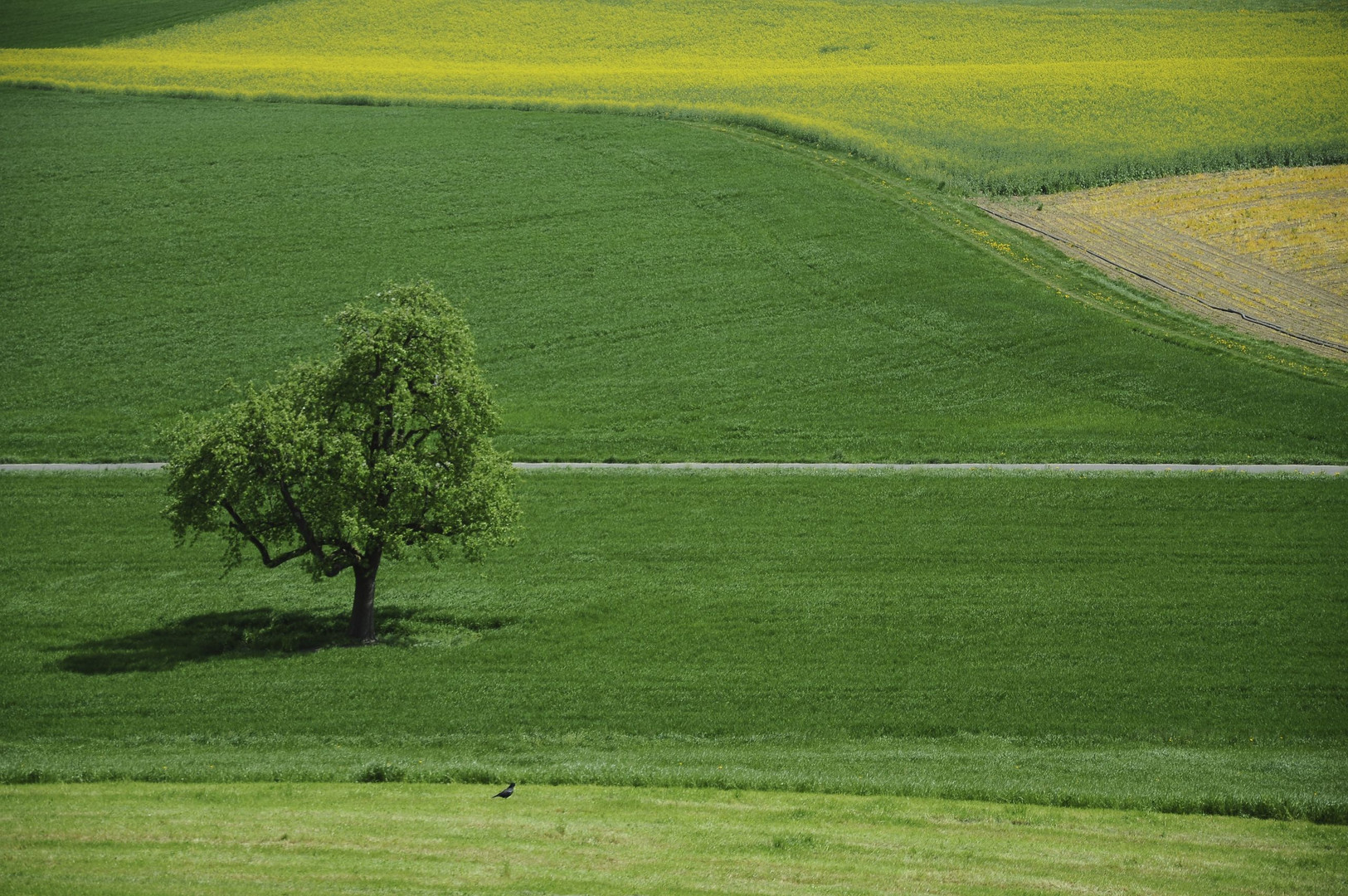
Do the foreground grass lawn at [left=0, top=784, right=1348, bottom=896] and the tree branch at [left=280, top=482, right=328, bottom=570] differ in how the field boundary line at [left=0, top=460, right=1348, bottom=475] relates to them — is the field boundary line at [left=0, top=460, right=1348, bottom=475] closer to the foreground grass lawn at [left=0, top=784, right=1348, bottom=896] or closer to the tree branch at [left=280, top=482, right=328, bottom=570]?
the tree branch at [left=280, top=482, right=328, bottom=570]

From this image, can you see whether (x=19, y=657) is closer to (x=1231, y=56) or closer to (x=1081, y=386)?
(x=1081, y=386)

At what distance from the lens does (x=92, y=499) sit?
125 feet

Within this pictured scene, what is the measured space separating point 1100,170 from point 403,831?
60.8 meters

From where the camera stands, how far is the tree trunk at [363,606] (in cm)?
2845

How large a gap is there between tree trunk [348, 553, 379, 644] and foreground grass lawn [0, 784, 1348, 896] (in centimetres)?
882

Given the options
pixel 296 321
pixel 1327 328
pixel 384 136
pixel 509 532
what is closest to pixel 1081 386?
pixel 1327 328

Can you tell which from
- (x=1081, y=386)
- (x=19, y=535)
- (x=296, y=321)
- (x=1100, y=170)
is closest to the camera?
(x=19, y=535)

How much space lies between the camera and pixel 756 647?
27.7 metres

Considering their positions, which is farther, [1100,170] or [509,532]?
[1100,170]

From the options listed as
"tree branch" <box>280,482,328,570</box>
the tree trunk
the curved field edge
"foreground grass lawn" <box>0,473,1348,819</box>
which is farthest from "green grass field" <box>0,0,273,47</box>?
the tree trunk

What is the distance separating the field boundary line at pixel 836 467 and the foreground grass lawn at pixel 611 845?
72.7 ft

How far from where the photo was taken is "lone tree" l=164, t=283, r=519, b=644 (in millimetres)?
26953

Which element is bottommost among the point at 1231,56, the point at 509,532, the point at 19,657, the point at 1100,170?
the point at 19,657

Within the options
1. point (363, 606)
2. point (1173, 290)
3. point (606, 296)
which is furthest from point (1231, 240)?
point (363, 606)
